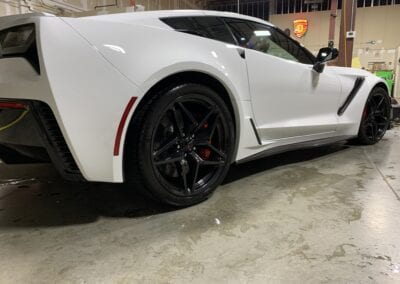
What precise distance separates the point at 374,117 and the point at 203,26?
7.07 feet

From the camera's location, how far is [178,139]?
1605 millimetres

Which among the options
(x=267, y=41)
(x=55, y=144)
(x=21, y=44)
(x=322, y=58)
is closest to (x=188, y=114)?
(x=55, y=144)

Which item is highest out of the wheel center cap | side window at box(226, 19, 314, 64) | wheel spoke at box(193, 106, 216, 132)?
side window at box(226, 19, 314, 64)

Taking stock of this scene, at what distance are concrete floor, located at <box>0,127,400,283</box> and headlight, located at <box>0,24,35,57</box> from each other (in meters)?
0.78

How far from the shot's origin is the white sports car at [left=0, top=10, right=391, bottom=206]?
1252mm

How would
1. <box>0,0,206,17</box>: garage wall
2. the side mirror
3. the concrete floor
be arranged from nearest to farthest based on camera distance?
the concrete floor → the side mirror → <box>0,0,206,17</box>: garage wall

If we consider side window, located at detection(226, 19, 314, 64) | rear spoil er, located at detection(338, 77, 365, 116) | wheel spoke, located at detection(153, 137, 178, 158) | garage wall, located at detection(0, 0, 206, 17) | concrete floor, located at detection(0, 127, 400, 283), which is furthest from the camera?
garage wall, located at detection(0, 0, 206, 17)

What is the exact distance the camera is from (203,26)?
1746 mm

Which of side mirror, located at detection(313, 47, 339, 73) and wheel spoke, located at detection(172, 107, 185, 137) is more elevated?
side mirror, located at detection(313, 47, 339, 73)

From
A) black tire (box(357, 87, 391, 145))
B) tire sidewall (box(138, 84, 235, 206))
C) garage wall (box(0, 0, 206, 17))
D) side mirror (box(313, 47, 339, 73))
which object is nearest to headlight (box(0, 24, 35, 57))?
tire sidewall (box(138, 84, 235, 206))

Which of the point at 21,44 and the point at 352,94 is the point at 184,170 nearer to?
the point at 21,44

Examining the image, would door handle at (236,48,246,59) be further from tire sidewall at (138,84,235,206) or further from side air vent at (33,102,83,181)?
side air vent at (33,102,83,181)

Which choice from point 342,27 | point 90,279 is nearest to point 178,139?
point 90,279

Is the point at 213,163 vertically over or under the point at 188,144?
under
